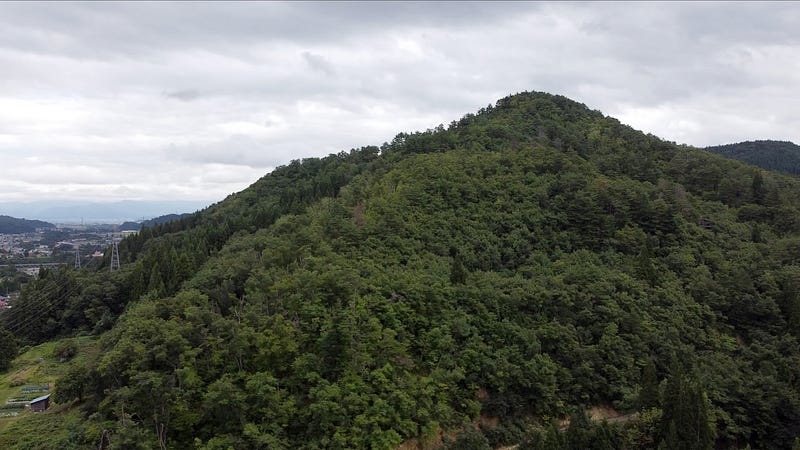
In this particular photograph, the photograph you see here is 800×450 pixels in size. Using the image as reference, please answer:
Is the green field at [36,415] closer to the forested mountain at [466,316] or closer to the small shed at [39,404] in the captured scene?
the small shed at [39,404]

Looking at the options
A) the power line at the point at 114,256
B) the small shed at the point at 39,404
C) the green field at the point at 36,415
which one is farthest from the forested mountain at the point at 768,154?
the small shed at the point at 39,404

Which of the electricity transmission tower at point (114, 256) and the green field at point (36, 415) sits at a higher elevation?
the electricity transmission tower at point (114, 256)

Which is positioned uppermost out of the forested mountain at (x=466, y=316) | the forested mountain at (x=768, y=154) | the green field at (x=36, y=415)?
the forested mountain at (x=768, y=154)

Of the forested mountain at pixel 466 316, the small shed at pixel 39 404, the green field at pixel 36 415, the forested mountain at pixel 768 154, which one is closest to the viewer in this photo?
the forested mountain at pixel 466 316

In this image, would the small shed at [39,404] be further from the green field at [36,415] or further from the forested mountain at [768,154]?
the forested mountain at [768,154]

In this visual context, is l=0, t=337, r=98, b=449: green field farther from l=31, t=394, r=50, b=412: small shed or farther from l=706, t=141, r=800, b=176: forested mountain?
l=706, t=141, r=800, b=176: forested mountain

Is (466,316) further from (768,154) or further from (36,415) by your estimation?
(768,154)

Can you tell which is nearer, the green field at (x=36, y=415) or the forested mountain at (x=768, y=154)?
the green field at (x=36, y=415)

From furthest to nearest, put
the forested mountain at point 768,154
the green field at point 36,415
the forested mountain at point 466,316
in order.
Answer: the forested mountain at point 768,154, the green field at point 36,415, the forested mountain at point 466,316
